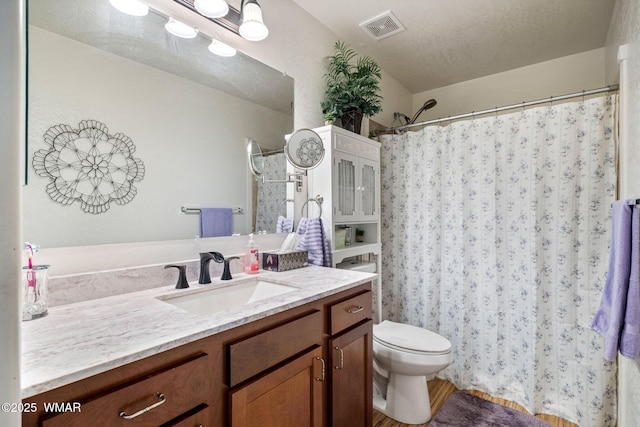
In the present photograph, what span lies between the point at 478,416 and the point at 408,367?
22.1 inches

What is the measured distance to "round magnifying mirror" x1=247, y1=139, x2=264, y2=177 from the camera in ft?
5.16

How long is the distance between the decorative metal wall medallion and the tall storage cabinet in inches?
38.5

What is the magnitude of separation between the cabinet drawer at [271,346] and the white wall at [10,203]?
470 mm

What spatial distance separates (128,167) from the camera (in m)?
1.13

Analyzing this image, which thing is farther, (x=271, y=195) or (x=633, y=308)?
(x=271, y=195)

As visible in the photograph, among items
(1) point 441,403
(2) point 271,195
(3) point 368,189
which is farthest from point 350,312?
(1) point 441,403

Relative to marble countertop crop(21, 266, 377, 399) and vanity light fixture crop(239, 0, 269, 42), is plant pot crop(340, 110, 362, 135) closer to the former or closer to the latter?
vanity light fixture crop(239, 0, 269, 42)

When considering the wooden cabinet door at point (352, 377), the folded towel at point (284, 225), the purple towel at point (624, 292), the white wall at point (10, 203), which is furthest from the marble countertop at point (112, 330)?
the purple towel at point (624, 292)

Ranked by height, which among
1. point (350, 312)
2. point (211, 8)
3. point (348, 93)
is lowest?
point (350, 312)

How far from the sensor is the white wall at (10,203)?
0.40 metres

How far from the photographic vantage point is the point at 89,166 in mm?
1040

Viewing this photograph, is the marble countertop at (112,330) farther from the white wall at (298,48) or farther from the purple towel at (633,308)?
the white wall at (298,48)

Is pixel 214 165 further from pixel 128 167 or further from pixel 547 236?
pixel 547 236

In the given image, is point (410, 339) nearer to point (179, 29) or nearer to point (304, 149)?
point (304, 149)
